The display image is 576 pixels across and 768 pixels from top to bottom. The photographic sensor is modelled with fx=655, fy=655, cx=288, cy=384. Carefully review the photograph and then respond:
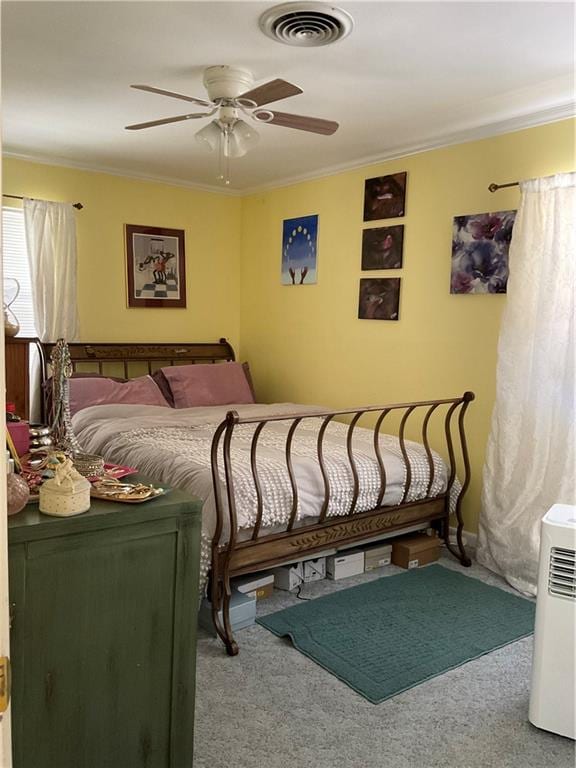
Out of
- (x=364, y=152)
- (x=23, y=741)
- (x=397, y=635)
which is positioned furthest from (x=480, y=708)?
(x=364, y=152)

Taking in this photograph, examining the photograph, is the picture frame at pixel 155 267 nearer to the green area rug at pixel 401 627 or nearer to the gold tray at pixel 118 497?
the green area rug at pixel 401 627

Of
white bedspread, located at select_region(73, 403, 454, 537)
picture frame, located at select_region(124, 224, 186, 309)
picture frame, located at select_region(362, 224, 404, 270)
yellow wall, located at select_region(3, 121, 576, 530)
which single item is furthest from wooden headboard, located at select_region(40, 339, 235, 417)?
picture frame, located at select_region(362, 224, 404, 270)

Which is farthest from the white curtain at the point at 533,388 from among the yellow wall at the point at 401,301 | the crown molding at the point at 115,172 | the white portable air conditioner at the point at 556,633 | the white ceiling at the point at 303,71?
the crown molding at the point at 115,172

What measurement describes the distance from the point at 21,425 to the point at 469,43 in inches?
88.7

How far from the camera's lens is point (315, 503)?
304 centimetres

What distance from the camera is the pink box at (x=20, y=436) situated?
1.81m

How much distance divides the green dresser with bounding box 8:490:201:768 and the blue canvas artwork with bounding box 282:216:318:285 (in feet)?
11.5

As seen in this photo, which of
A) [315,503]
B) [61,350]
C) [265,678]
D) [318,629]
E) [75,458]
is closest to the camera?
[75,458]

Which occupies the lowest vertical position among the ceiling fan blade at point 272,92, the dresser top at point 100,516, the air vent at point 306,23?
the dresser top at point 100,516

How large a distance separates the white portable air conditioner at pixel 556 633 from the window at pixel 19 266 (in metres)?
3.63

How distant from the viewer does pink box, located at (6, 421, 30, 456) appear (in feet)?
5.93

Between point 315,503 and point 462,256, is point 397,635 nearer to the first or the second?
point 315,503

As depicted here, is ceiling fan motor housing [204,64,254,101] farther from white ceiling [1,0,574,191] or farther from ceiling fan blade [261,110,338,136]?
ceiling fan blade [261,110,338,136]

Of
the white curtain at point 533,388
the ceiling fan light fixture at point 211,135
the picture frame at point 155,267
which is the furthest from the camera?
the picture frame at point 155,267
